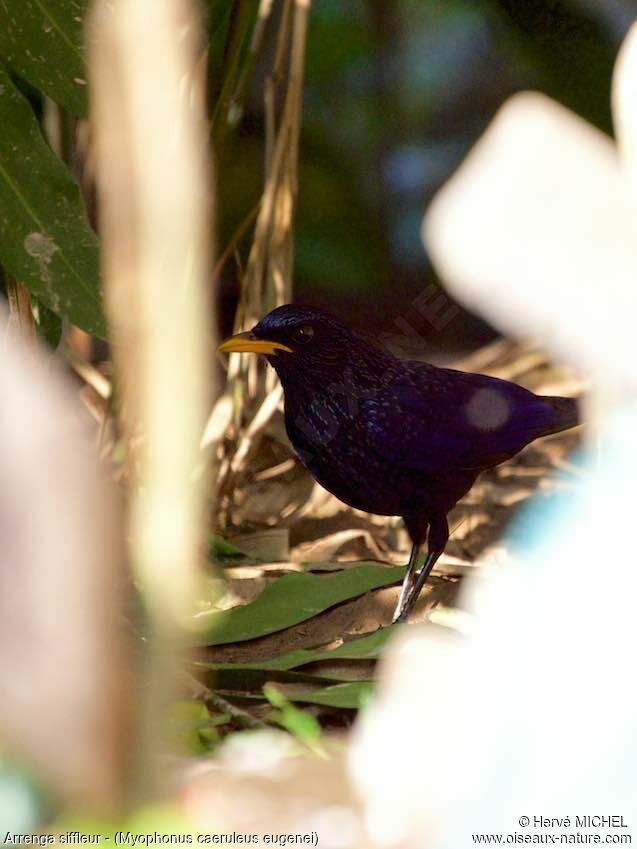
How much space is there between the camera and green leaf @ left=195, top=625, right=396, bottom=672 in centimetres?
143

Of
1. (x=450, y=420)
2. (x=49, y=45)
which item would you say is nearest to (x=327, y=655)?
(x=450, y=420)

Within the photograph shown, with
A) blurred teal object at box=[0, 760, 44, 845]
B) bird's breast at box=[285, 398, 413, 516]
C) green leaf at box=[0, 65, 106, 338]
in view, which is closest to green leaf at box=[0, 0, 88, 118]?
green leaf at box=[0, 65, 106, 338]

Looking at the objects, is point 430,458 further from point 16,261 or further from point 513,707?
point 16,261

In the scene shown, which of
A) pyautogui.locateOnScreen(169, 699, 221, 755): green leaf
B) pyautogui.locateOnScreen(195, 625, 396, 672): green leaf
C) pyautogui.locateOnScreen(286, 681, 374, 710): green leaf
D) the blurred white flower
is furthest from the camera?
pyautogui.locateOnScreen(195, 625, 396, 672): green leaf

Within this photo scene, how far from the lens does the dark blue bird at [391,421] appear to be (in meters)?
1.59

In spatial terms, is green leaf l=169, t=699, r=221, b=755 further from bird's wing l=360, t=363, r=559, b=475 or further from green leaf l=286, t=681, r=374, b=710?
bird's wing l=360, t=363, r=559, b=475

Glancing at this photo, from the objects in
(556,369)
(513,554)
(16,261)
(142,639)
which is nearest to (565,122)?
(556,369)

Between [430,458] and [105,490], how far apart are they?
87 cm

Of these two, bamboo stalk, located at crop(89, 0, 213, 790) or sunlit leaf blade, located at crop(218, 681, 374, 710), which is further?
sunlit leaf blade, located at crop(218, 681, 374, 710)

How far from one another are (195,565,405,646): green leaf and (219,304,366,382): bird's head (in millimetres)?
311

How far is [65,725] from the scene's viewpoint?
2.59 feet

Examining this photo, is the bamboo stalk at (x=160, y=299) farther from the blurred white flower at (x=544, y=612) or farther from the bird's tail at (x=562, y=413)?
the bird's tail at (x=562, y=413)

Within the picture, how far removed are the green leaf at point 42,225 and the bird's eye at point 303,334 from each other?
274 millimetres

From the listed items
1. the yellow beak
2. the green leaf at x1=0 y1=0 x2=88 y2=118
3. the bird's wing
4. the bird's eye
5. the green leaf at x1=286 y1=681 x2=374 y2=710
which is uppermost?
the green leaf at x1=0 y1=0 x2=88 y2=118
